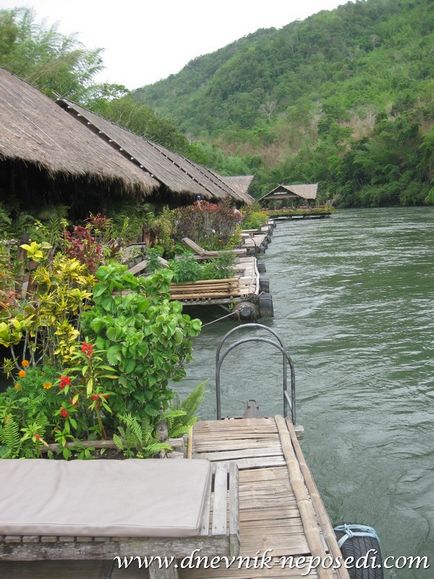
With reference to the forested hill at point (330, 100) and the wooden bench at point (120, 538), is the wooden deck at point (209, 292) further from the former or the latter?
the forested hill at point (330, 100)

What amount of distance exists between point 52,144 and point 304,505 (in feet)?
28.0

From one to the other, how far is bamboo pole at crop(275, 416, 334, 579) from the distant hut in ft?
18.9

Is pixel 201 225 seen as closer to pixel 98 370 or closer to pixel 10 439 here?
pixel 98 370

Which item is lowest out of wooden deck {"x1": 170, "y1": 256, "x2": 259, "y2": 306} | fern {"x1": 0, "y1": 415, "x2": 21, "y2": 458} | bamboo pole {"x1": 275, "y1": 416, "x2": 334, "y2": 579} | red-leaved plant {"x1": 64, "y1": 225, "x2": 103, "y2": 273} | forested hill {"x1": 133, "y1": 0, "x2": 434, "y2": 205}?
wooden deck {"x1": 170, "y1": 256, "x2": 259, "y2": 306}

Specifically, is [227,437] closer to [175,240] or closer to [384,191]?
[175,240]

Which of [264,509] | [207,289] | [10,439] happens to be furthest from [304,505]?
[207,289]

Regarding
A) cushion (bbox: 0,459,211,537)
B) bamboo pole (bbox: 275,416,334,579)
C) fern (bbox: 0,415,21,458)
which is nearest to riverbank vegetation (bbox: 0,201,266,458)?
fern (bbox: 0,415,21,458)

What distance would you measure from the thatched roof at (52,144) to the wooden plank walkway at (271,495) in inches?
210

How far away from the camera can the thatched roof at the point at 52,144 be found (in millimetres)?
8859

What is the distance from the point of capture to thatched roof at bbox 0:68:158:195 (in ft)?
29.1

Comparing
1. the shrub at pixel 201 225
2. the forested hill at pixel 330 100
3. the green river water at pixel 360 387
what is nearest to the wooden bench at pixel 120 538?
the green river water at pixel 360 387

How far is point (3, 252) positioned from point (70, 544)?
14.5ft

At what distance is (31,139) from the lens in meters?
9.43

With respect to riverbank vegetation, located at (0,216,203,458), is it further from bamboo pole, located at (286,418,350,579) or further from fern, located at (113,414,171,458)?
bamboo pole, located at (286,418,350,579)
